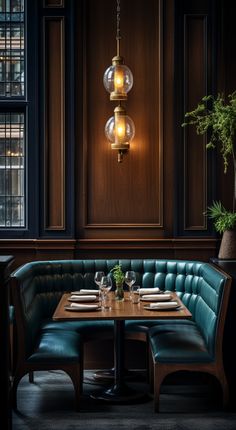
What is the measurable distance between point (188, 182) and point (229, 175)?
36cm

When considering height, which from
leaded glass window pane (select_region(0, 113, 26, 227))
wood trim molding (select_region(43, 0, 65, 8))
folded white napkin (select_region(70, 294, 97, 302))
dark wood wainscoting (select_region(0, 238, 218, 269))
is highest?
wood trim molding (select_region(43, 0, 65, 8))

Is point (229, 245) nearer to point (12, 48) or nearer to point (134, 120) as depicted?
point (134, 120)

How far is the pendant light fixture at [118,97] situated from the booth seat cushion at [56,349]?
1.67m

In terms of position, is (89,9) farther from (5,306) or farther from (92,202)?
(5,306)

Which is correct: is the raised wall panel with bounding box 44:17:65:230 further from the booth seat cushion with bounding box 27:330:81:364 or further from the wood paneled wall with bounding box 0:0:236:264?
the booth seat cushion with bounding box 27:330:81:364

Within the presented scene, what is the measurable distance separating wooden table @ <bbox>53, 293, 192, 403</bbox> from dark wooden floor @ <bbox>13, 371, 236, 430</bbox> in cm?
13

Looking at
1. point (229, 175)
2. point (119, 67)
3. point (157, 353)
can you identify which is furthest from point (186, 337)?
point (119, 67)

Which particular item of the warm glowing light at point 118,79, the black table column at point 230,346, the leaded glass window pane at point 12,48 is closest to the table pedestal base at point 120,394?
the black table column at point 230,346

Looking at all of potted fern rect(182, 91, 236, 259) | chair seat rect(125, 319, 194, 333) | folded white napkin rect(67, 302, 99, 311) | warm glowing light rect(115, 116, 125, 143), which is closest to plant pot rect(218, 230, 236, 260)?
potted fern rect(182, 91, 236, 259)

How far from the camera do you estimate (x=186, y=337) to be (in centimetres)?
526

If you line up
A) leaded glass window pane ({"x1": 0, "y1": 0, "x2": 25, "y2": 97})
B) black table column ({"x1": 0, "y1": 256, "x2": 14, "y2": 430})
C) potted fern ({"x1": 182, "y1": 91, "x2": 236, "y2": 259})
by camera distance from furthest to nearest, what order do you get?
leaded glass window pane ({"x1": 0, "y1": 0, "x2": 25, "y2": 97}), potted fern ({"x1": 182, "y1": 91, "x2": 236, "y2": 259}), black table column ({"x1": 0, "y1": 256, "x2": 14, "y2": 430})

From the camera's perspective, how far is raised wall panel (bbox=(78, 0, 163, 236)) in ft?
20.7

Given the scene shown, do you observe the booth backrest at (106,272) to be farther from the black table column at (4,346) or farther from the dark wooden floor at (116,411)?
the black table column at (4,346)

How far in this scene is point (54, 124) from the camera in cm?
630
